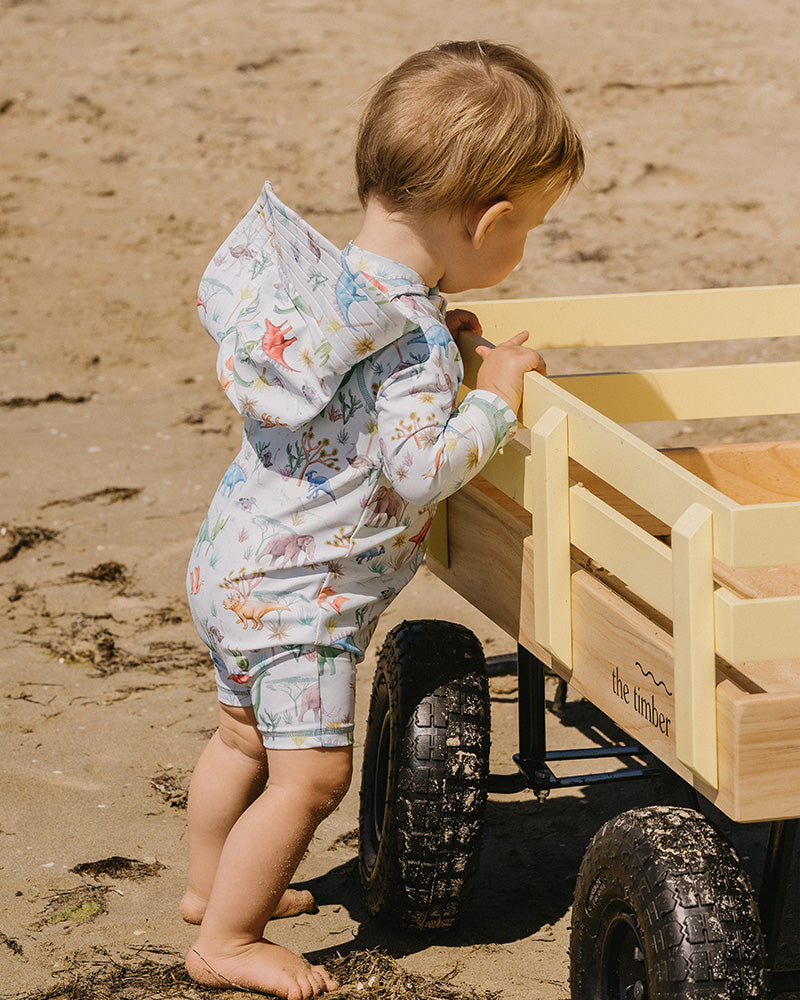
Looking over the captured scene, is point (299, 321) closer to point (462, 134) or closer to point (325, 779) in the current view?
point (462, 134)

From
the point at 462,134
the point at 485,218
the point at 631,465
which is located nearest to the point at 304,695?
the point at 631,465

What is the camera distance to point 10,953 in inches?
106

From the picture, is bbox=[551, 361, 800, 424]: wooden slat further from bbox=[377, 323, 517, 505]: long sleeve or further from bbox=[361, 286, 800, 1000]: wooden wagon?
bbox=[377, 323, 517, 505]: long sleeve

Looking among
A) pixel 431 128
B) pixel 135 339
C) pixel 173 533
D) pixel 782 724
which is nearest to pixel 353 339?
pixel 431 128

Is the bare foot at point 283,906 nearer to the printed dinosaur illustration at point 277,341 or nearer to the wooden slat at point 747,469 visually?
the printed dinosaur illustration at point 277,341

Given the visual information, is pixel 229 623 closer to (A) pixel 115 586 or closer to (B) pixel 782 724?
(B) pixel 782 724

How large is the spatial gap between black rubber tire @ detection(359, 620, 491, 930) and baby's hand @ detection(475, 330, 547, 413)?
55 cm

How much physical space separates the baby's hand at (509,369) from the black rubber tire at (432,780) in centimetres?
55

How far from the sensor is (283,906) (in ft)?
9.42

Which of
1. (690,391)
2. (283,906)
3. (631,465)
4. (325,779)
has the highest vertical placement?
(631,465)

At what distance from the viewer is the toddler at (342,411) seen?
2.31 metres

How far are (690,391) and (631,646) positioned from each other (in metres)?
1.19

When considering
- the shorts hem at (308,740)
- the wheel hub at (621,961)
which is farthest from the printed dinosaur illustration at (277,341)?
the wheel hub at (621,961)

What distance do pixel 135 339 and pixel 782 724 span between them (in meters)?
5.61
